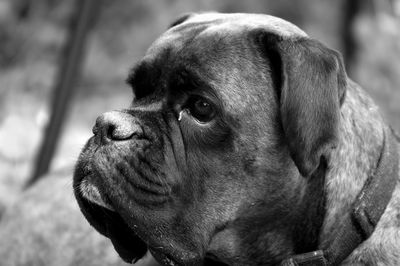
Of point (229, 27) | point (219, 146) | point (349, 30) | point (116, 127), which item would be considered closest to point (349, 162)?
point (219, 146)

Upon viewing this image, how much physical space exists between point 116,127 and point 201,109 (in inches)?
15.4

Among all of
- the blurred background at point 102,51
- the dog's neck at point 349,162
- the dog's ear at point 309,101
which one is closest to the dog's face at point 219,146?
the dog's ear at point 309,101

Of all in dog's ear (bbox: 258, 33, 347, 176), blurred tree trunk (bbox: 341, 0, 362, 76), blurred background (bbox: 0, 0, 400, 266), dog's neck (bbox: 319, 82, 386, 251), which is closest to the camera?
dog's ear (bbox: 258, 33, 347, 176)

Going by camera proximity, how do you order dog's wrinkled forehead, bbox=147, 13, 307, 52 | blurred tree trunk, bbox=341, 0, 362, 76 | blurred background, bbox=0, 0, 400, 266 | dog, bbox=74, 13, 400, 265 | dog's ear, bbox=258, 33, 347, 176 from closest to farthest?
dog's ear, bbox=258, 33, 347, 176 → dog, bbox=74, 13, 400, 265 → dog's wrinkled forehead, bbox=147, 13, 307, 52 → blurred background, bbox=0, 0, 400, 266 → blurred tree trunk, bbox=341, 0, 362, 76

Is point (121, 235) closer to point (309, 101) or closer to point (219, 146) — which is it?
point (219, 146)

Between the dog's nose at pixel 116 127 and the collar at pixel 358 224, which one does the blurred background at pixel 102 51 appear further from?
the collar at pixel 358 224

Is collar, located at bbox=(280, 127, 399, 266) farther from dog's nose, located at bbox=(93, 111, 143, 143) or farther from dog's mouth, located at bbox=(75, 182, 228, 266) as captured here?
dog's nose, located at bbox=(93, 111, 143, 143)

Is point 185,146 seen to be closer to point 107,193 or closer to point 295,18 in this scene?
point 107,193

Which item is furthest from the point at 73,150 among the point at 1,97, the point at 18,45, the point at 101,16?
the point at 101,16

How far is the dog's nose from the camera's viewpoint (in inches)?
133

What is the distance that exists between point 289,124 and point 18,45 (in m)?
5.85

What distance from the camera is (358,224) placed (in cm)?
341

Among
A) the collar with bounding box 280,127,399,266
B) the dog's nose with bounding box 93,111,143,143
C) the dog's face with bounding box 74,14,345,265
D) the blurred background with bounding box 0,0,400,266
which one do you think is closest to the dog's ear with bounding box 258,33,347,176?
the dog's face with bounding box 74,14,345,265

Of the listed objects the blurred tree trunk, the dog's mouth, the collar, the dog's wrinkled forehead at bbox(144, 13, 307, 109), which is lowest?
the blurred tree trunk
